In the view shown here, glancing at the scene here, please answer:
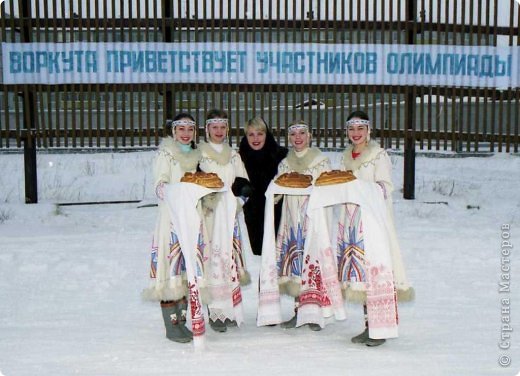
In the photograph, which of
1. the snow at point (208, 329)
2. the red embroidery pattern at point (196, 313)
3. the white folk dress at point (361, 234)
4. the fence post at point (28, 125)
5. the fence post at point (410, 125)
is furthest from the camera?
the fence post at point (410, 125)

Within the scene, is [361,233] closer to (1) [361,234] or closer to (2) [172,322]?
(1) [361,234]

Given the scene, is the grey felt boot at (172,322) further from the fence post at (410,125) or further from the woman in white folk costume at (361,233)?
the fence post at (410,125)

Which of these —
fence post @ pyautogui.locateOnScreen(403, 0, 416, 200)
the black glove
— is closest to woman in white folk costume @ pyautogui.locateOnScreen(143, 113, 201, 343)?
the black glove

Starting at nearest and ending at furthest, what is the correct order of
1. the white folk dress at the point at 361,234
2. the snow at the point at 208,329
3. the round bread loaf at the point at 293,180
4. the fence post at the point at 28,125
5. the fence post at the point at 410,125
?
1. the snow at the point at 208,329
2. the white folk dress at the point at 361,234
3. the round bread loaf at the point at 293,180
4. the fence post at the point at 28,125
5. the fence post at the point at 410,125


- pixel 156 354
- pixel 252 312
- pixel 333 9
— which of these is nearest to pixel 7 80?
pixel 333 9

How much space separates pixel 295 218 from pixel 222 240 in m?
0.52

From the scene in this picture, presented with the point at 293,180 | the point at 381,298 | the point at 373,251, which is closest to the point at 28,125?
the point at 293,180

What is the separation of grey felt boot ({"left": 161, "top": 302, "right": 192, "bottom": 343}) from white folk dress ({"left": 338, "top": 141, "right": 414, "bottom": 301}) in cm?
112

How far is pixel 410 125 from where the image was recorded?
30.0 feet

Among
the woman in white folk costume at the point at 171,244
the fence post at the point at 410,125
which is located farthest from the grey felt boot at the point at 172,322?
the fence post at the point at 410,125

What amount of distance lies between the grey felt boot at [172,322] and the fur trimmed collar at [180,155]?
3.02 feet

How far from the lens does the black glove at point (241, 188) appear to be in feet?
15.9

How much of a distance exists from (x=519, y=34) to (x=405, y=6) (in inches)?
59.9

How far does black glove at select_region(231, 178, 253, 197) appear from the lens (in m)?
4.84
